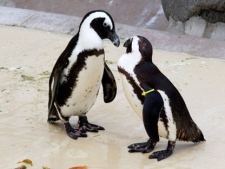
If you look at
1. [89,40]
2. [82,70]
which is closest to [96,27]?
[89,40]

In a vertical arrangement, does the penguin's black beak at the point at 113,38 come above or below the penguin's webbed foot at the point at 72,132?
above

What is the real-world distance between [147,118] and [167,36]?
295 centimetres

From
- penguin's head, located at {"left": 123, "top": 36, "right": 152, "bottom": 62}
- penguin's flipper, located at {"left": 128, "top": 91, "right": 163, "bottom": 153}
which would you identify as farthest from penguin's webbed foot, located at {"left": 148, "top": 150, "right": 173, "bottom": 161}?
penguin's head, located at {"left": 123, "top": 36, "right": 152, "bottom": 62}

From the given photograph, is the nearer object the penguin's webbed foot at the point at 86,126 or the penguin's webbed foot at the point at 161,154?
the penguin's webbed foot at the point at 161,154

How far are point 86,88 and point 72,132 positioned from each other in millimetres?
327

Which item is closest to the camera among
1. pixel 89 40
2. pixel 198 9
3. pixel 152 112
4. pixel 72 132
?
pixel 152 112

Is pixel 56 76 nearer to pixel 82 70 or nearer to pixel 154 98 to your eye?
pixel 82 70

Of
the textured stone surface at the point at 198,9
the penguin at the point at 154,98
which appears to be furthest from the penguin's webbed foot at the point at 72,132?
the textured stone surface at the point at 198,9

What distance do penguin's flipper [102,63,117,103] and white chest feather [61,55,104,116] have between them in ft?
0.61

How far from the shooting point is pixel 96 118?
4.36 meters

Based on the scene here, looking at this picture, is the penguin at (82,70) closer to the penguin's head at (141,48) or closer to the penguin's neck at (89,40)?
the penguin's neck at (89,40)

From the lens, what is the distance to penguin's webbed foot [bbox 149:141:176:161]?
142 inches

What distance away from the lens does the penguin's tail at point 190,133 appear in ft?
11.8

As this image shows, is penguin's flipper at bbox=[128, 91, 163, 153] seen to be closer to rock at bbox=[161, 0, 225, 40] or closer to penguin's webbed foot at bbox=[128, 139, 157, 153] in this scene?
penguin's webbed foot at bbox=[128, 139, 157, 153]
